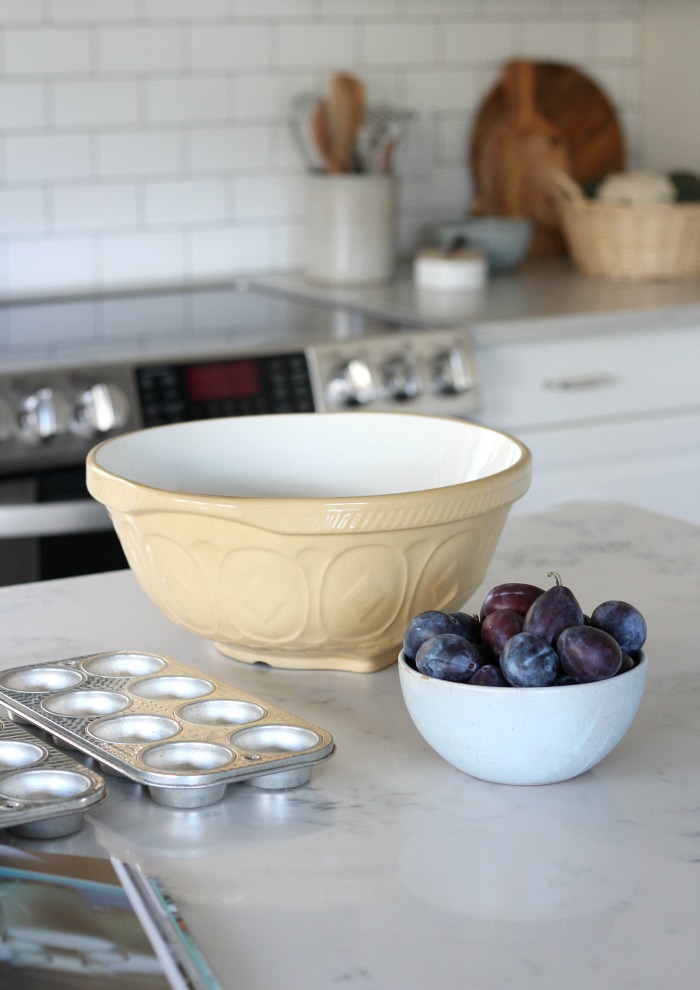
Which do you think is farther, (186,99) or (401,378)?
(186,99)

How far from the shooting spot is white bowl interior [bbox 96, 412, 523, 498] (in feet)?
3.28

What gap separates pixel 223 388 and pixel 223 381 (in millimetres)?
11

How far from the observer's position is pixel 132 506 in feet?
2.67

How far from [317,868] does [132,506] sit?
0.96 feet

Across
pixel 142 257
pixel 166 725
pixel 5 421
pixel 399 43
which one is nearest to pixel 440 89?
pixel 399 43

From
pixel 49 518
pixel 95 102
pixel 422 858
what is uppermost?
pixel 95 102

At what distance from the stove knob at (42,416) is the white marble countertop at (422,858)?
1.02 metres

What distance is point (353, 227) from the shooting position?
8.49 ft

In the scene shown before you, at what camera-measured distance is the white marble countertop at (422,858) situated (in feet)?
1.75

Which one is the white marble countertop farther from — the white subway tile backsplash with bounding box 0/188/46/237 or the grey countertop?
the white subway tile backsplash with bounding box 0/188/46/237

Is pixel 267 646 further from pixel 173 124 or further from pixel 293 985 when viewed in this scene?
pixel 173 124

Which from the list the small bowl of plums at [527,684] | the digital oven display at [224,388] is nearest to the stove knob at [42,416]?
the digital oven display at [224,388]

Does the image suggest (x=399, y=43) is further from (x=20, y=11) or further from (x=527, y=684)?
(x=527, y=684)

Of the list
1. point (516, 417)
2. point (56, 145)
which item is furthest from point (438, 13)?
point (516, 417)
